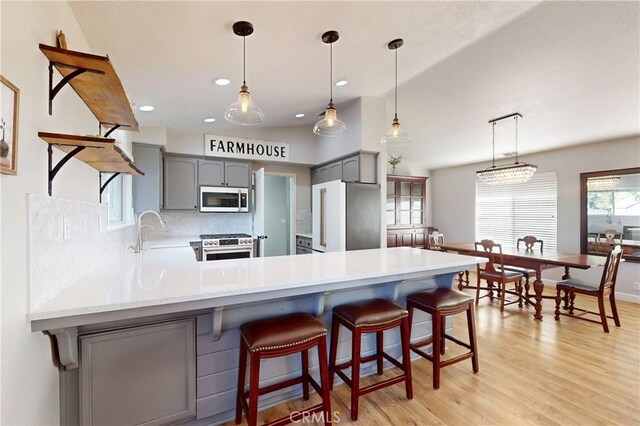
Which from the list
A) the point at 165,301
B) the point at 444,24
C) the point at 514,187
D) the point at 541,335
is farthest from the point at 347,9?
the point at 514,187

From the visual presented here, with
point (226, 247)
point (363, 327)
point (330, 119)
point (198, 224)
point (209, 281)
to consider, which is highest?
point (330, 119)

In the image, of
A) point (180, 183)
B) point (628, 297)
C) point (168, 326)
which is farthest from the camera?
point (180, 183)

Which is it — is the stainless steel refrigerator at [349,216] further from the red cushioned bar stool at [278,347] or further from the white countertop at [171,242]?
the red cushioned bar stool at [278,347]

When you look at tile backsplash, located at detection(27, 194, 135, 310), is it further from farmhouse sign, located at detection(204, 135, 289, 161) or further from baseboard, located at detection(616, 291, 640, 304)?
baseboard, located at detection(616, 291, 640, 304)

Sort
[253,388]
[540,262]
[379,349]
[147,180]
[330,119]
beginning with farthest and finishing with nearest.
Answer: [147,180] → [540,262] → [330,119] → [379,349] → [253,388]

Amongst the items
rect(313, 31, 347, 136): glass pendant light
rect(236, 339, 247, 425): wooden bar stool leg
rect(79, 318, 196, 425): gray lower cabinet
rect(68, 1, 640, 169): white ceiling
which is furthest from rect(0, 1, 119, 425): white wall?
rect(313, 31, 347, 136): glass pendant light

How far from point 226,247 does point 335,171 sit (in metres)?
1.98

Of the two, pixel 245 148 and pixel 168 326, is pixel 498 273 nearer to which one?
pixel 168 326

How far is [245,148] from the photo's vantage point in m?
4.56

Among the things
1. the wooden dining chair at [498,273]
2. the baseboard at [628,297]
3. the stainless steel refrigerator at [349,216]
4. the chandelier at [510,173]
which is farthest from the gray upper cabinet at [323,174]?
the baseboard at [628,297]

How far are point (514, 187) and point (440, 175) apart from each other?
65.6 inches

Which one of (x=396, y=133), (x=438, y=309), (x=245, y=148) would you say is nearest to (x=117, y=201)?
(x=245, y=148)

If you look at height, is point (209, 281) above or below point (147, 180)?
below

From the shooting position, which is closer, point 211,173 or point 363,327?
point 363,327
